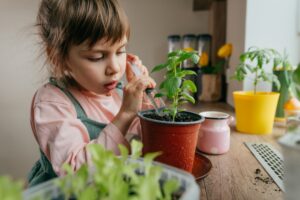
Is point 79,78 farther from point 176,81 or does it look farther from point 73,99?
point 176,81

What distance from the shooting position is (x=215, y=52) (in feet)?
5.07

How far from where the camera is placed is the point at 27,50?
1644mm

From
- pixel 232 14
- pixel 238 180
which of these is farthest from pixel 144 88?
pixel 232 14

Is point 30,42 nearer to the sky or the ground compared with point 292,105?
nearer to the sky

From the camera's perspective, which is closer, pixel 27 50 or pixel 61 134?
pixel 61 134

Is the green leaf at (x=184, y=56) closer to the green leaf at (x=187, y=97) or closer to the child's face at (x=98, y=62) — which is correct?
the green leaf at (x=187, y=97)

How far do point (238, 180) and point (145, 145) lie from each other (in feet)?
0.61

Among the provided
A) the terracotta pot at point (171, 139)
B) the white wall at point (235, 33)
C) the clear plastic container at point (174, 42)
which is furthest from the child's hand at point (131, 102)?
the clear plastic container at point (174, 42)

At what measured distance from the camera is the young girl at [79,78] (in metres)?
0.56

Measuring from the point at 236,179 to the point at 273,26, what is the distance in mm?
783

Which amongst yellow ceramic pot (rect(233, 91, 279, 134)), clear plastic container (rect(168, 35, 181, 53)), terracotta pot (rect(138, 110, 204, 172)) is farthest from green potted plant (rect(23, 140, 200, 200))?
clear plastic container (rect(168, 35, 181, 53))

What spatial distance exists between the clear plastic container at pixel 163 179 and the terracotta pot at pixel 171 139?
17cm

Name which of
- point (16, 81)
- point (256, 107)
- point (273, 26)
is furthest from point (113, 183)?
point (16, 81)

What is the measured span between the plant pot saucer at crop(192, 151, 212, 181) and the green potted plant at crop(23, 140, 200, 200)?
0.83ft
